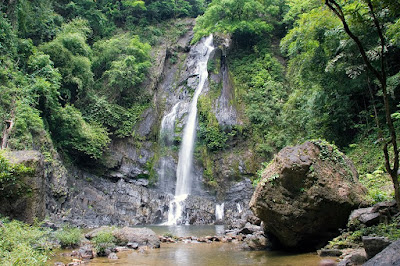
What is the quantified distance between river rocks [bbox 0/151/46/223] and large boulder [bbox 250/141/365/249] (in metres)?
6.06

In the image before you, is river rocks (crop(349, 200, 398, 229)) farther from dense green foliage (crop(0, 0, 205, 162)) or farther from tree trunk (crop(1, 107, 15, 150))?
dense green foliage (crop(0, 0, 205, 162))

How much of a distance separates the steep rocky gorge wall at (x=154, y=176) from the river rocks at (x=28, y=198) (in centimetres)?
703

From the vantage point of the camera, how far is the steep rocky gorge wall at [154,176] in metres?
17.5

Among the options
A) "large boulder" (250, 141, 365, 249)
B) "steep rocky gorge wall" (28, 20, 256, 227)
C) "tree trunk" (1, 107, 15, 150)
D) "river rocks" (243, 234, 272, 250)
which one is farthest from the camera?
"steep rocky gorge wall" (28, 20, 256, 227)

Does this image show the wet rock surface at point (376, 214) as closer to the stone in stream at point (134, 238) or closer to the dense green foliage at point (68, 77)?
the stone in stream at point (134, 238)

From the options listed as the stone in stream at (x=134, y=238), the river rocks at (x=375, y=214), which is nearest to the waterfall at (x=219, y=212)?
the stone in stream at (x=134, y=238)

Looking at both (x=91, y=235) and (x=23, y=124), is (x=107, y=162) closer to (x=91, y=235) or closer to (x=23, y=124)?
(x=23, y=124)

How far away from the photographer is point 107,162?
2170cm

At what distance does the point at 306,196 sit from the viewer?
23.2 ft

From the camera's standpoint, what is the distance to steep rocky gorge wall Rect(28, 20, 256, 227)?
1752cm

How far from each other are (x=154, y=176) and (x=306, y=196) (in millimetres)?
16425

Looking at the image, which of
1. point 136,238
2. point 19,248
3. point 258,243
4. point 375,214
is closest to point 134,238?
point 136,238

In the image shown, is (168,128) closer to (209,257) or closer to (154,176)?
(154,176)

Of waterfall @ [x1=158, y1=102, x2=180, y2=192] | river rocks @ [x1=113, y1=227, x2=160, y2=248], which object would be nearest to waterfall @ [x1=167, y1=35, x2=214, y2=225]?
waterfall @ [x1=158, y1=102, x2=180, y2=192]
